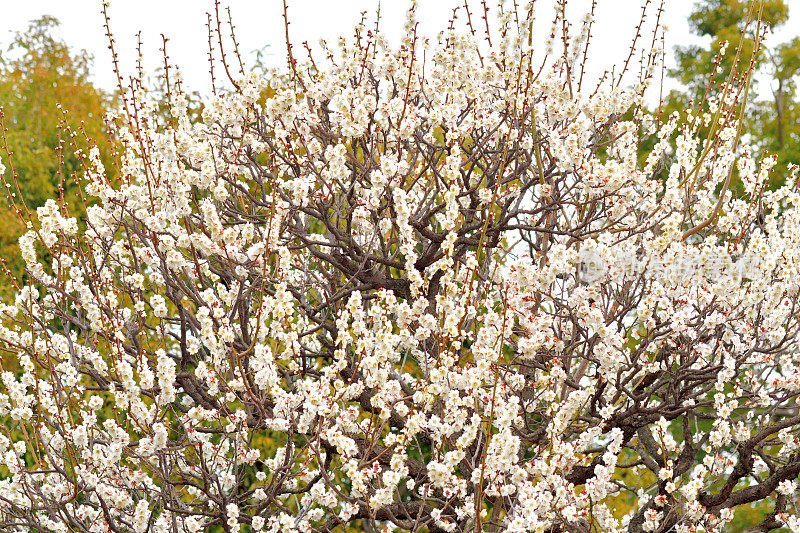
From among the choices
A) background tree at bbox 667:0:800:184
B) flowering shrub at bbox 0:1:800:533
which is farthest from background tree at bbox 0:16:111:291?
background tree at bbox 667:0:800:184

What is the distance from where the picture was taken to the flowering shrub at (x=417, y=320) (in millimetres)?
4164

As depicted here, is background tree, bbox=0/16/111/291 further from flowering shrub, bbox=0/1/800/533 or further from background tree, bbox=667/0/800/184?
background tree, bbox=667/0/800/184

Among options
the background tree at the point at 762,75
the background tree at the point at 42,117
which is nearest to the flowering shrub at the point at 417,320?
the background tree at the point at 42,117

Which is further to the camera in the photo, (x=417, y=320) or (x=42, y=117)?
(x=42, y=117)

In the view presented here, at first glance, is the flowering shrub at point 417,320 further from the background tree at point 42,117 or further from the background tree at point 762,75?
the background tree at point 762,75

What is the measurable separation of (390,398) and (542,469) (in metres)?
0.84

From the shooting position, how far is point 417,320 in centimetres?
471

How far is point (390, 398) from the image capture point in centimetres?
420

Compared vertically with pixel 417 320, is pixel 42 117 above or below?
above

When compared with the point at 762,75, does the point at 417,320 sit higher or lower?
lower

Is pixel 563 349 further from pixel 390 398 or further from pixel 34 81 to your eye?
pixel 34 81

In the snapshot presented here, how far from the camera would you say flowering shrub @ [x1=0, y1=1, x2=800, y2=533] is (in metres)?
4.16

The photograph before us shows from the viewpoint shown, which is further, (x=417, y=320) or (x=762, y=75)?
(x=762, y=75)

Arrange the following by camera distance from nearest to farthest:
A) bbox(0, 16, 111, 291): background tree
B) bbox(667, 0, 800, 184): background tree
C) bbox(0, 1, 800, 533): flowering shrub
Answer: bbox(0, 1, 800, 533): flowering shrub → bbox(0, 16, 111, 291): background tree → bbox(667, 0, 800, 184): background tree
